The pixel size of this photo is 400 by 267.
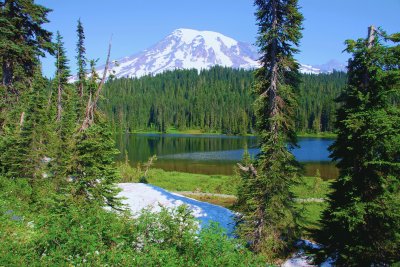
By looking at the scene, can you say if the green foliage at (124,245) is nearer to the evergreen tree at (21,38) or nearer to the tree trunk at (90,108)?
the tree trunk at (90,108)

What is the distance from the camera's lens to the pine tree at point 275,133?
12773mm

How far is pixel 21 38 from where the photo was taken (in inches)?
930

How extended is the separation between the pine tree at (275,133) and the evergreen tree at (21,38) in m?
17.8

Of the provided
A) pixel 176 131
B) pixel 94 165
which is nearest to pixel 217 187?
pixel 94 165

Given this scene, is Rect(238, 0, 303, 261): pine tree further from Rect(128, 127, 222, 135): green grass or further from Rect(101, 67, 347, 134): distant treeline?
Rect(128, 127, 222, 135): green grass

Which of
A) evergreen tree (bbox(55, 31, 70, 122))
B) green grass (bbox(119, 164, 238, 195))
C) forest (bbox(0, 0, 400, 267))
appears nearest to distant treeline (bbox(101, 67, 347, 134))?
green grass (bbox(119, 164, 238, 195))

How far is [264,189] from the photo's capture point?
13.0m

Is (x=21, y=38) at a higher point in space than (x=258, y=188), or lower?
higher

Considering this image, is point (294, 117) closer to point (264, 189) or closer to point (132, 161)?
point (264, 189)

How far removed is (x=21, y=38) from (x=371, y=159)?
24690 mm

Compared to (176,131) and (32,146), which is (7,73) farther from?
(176,131)

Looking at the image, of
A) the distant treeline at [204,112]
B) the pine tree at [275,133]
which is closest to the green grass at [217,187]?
the pine tree at [275,133]

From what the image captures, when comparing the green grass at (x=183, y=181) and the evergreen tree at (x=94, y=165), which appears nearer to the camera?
the evergreen tree at (x=94, y=165)

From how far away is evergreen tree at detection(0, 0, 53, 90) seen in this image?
21766mm
